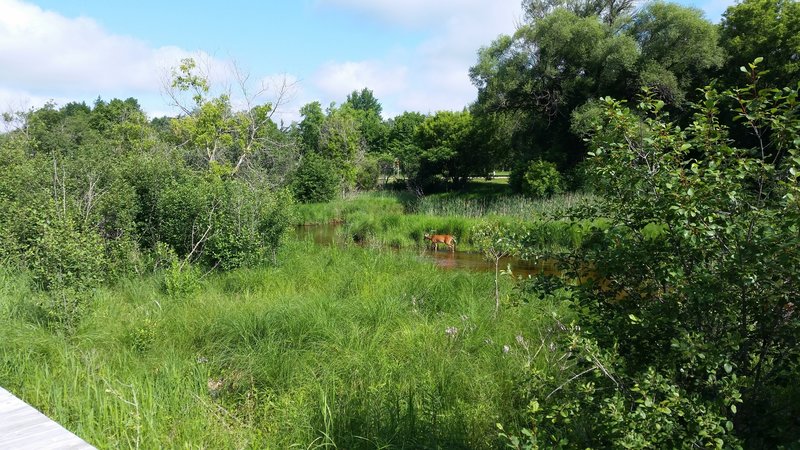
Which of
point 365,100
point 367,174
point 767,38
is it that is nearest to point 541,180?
point 767,38

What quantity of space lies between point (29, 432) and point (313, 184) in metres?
22.9

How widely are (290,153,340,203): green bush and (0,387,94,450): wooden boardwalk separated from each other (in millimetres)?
22447

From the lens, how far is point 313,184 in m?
25.0

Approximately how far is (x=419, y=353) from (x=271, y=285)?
3337mm

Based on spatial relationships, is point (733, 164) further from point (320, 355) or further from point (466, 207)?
point (466, 207)

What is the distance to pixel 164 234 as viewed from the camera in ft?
29.0

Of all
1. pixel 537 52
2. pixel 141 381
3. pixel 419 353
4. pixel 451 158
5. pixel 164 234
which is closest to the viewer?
pixel 141 381

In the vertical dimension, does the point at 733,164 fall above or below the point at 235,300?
above

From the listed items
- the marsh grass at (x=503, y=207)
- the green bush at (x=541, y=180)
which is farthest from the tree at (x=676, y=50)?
the marsh grass at (x=503, y=207)

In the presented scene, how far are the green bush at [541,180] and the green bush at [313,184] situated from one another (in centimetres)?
892

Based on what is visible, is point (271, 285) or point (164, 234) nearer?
point (271, 285)

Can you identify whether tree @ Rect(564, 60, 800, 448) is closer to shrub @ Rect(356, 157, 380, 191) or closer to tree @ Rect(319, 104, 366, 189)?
tree @ Rect(319, 104, 366, 189)

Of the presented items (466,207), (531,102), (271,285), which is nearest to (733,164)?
(271,285)

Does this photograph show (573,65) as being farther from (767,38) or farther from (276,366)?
(276,366)
